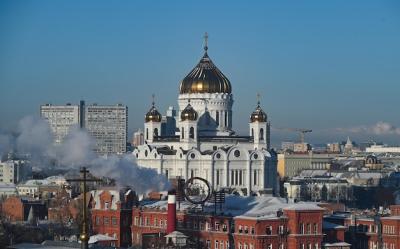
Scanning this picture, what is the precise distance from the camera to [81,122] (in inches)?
6742

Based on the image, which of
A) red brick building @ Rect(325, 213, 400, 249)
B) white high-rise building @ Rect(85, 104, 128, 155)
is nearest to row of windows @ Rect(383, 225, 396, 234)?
red brick building @ Rect(325, 213, 400, 249)

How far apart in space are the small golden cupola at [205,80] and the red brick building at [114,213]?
96.4 ft

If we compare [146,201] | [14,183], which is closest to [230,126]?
[14,183]

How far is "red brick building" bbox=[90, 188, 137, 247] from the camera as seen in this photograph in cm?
5978

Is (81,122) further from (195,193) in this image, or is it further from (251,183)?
(195,193)

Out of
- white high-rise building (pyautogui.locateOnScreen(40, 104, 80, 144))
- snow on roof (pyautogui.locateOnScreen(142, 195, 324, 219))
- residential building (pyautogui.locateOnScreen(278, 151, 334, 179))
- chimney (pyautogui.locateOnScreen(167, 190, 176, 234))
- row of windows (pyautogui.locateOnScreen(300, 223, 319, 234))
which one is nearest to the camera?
row of windows (pyautogui.locateOnScreen(300, 223, 319, 234))

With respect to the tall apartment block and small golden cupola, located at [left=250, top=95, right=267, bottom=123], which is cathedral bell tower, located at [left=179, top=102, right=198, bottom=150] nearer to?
small golden cupola, located at [left=250, top=95, right=267, bottom=123]

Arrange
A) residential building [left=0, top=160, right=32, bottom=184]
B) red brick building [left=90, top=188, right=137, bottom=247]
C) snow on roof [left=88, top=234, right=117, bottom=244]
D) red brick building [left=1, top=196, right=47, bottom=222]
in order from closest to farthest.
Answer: snow on roof [left=88, top=234, right=117, bottom=244]
red brick building [left=90, top=188, right=137, bottom=247]
red brick building [left=1, top=196, right=47, bottom=222]
residential building [left=0, top=160, right=32, bottom=184]

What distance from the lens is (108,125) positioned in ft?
590

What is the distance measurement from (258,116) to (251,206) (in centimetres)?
3244

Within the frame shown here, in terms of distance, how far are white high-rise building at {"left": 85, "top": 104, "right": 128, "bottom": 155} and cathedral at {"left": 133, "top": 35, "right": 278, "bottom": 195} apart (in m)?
77.7

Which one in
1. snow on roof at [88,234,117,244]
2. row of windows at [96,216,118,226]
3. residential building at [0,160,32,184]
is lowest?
snow on roof at [88,234,117,244]

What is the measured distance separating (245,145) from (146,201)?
2542cm

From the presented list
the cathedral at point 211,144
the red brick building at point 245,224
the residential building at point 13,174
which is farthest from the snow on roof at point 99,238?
the residential building at point 13,174
